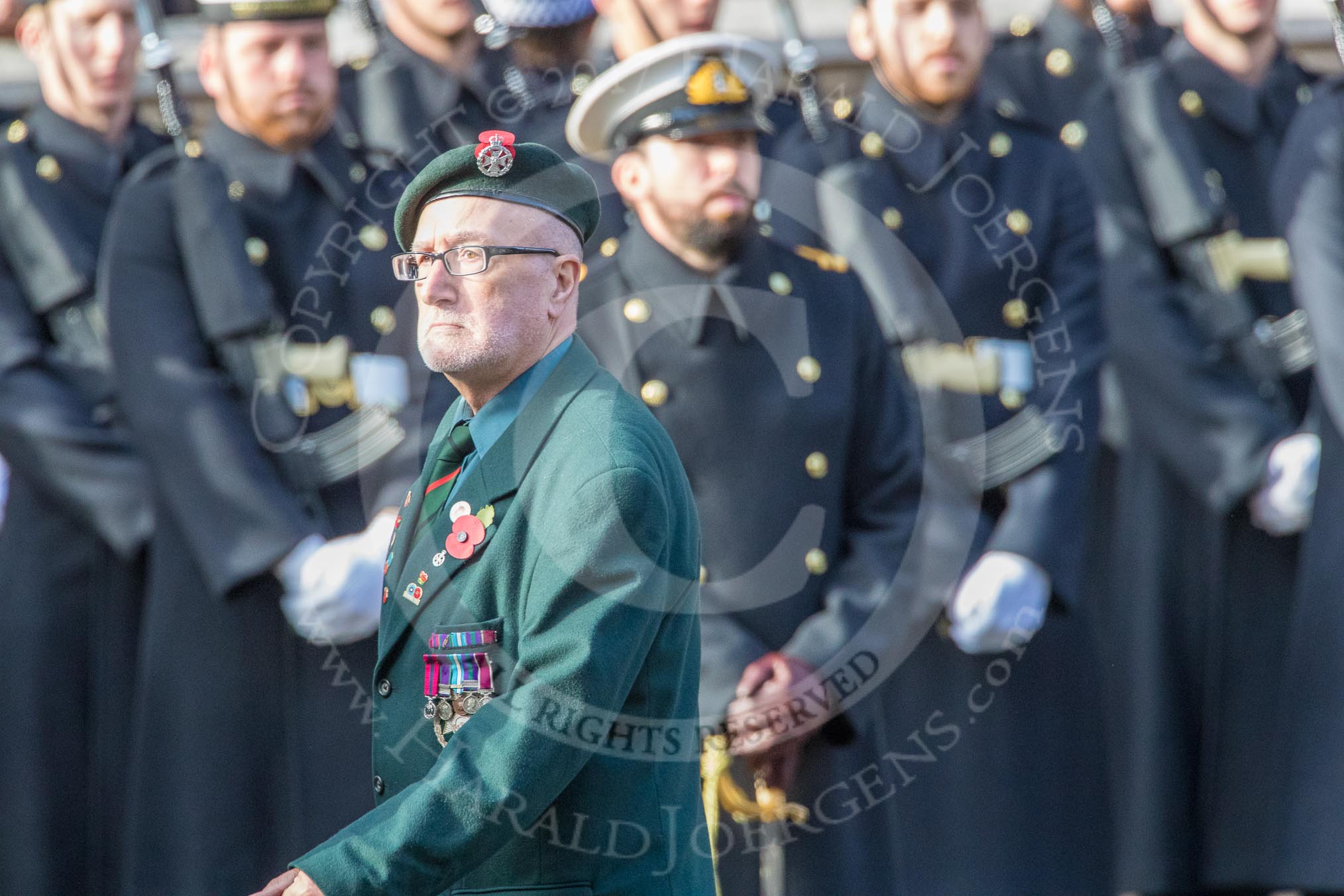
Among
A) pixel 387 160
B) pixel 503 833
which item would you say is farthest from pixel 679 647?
pixel 387 160

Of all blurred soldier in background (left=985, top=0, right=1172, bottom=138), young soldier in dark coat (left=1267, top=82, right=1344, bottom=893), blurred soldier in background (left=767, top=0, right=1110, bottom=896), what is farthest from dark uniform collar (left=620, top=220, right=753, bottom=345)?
young soldier in dark coat (left=1267, top=82, right=1344, bottom=893)

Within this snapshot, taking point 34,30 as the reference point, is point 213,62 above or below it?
below

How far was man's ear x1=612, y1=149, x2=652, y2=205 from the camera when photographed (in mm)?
4160

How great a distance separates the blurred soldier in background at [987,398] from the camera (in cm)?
445

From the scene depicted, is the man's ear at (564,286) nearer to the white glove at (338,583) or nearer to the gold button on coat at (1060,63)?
the white glove at (338,583)

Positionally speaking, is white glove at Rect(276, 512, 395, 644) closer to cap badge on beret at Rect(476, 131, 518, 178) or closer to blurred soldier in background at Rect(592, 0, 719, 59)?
blurred soldier in background at Rect(592, 0, 719, 59)

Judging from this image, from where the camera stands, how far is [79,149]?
4.72m

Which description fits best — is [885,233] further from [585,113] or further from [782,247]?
[585,113]

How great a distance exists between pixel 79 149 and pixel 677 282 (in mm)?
1575

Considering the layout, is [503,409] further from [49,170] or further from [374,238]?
[49,170]

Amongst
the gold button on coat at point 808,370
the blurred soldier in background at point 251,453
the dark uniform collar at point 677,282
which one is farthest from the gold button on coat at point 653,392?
the blurred soldier in background at point 251,453

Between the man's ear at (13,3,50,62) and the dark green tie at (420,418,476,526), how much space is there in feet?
8.46

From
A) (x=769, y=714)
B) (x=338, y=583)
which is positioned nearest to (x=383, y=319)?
(x=338, y=583)

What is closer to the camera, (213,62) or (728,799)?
(728,799)
